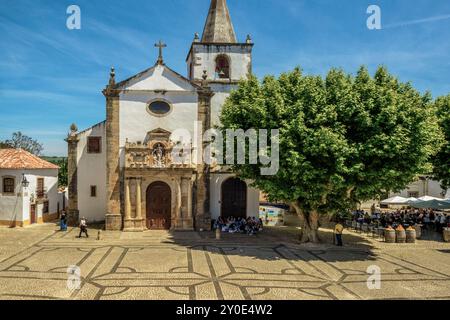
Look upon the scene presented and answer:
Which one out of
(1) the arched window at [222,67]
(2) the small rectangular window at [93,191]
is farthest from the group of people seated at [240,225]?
(1) the arched window at [222,67]

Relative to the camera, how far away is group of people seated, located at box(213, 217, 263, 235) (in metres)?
28.6

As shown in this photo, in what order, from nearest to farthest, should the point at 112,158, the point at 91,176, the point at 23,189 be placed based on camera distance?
the point at 112,158, the point at 23,189, the point at 91,176

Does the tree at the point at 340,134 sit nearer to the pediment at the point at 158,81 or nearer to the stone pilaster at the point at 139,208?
the pediment at the point at 158,81

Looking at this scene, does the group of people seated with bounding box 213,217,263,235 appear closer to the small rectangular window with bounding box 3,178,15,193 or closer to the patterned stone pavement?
the patterned stone pavement

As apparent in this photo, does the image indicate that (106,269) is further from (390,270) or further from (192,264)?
(390,270)

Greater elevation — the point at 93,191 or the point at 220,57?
the point at 220,57

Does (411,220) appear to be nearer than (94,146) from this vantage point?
No

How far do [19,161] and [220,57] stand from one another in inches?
719

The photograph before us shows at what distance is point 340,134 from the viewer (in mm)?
20609

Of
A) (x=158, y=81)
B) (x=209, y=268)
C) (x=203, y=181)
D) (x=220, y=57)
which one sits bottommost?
(x=209, y=268)

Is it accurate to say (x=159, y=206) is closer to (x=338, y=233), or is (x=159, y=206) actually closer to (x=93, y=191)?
(x=93, y=191)

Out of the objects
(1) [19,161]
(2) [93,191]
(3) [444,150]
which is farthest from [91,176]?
(3) [444,150]
